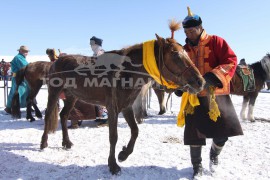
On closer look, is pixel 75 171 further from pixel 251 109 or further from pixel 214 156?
pixel 251 109

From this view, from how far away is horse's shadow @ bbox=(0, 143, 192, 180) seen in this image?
10.3 ft

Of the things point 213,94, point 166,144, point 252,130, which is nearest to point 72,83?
point 166,144

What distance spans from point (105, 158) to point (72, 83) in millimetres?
1332

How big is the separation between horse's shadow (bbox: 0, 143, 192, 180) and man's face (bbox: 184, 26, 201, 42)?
1.70 m

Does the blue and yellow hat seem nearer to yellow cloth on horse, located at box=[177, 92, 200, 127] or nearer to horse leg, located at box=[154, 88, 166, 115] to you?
yellow cloth on horse, located at box=[177, 92, 200, 127]

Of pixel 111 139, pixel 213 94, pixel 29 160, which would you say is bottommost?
pixel 29 160

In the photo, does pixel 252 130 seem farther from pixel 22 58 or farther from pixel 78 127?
pixel 22 58

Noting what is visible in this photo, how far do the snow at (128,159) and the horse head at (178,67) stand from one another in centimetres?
119

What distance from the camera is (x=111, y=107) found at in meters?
3.37

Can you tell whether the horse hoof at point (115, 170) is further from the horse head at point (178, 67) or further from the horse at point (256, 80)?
the horse at point (256, 80)

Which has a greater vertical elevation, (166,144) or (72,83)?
(72,83)

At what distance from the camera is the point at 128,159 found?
377cm

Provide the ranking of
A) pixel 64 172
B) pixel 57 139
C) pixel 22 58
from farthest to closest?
1. pixel 22 58
2. pixel 57 139
3. pixel 64 172

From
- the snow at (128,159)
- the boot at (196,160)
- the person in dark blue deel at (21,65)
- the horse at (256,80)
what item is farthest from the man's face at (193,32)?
the person in dark blue deel at (21,65)
